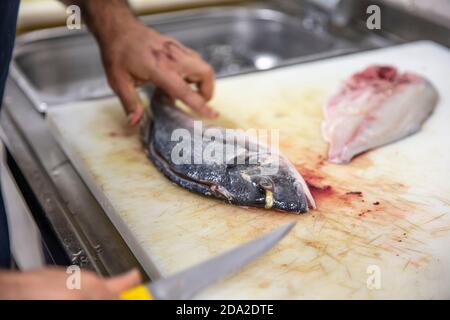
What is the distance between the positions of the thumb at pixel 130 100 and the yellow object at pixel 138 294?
26.9 inches

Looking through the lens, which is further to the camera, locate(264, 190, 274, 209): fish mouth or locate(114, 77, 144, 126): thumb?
locate(114, 77, 144, 126): thumb

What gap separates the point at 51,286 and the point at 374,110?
1.01m

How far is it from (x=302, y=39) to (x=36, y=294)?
1709 millimetres

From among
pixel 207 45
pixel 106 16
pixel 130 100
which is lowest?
pixel 207 45

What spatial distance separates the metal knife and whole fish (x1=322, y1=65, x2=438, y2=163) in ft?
1.55

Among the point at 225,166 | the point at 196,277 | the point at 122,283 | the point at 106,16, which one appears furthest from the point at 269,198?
the point at 106,16

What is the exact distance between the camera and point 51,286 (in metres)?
0.75

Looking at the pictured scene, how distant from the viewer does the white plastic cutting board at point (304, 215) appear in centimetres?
96

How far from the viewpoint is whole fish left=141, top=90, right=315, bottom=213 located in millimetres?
1127

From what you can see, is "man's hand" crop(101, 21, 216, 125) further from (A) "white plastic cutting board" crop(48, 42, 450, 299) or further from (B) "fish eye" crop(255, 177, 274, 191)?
(B) "fish eye" crop(255, 177, 274, 191)

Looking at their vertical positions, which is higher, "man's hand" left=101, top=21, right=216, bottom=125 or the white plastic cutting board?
"man's hand" left=101, top=21, right=216, bottom=125

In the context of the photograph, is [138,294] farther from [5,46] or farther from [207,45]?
[207,45]

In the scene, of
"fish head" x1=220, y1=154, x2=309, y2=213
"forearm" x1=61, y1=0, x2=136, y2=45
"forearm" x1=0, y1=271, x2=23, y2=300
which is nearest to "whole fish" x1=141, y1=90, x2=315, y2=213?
"fish head" x1=220, y1=154, x2=309, y2=213
